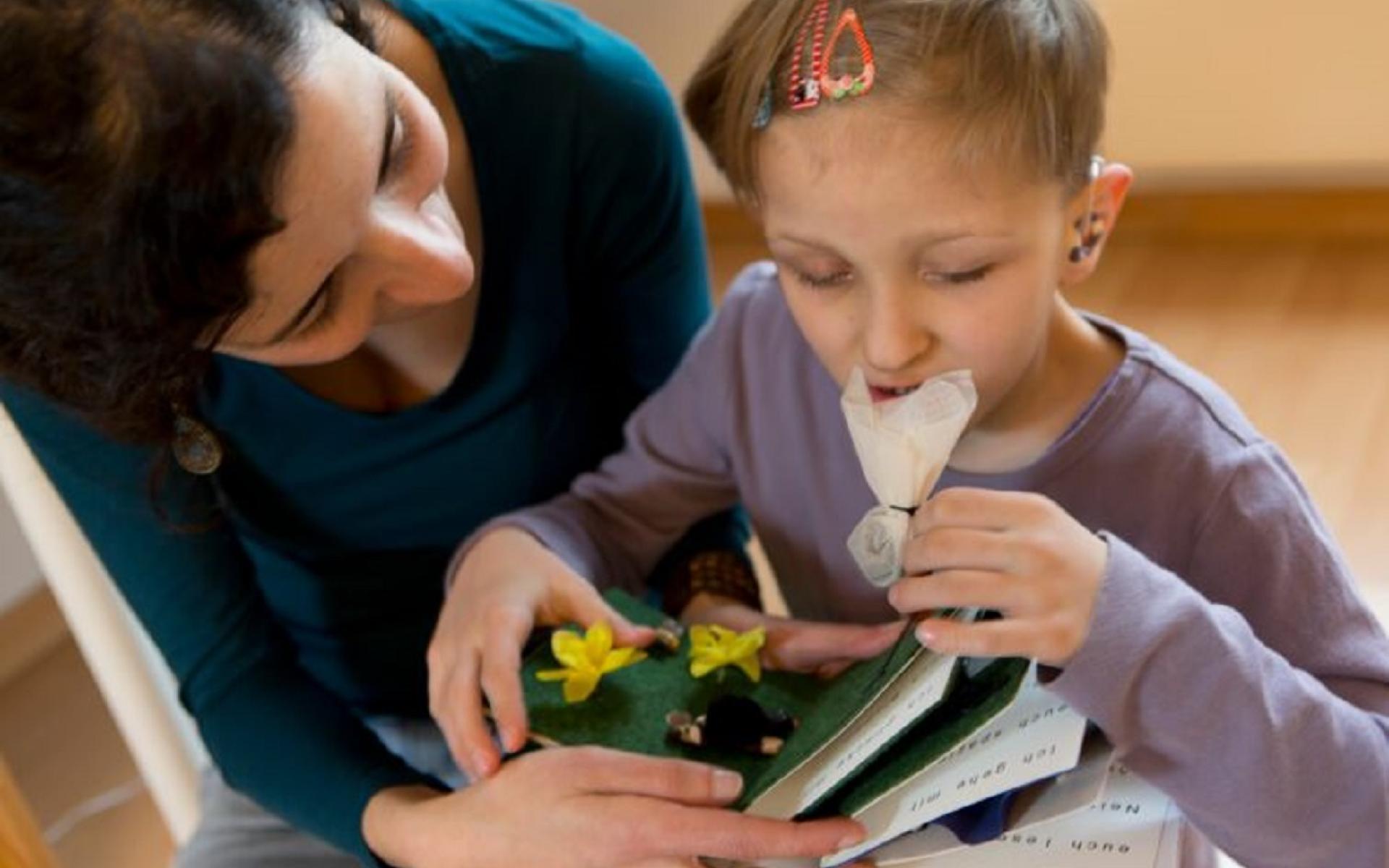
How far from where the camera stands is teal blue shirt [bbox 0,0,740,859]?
1034mm

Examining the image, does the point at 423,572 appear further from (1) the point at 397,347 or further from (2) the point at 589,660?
(2) the point at 589,660

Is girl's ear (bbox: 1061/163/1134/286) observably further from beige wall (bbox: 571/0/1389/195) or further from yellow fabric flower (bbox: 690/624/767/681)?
beige wall (bbox: 571/0/1389/195)

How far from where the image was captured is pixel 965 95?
75 centimetres

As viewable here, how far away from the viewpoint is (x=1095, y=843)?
0.76 meters

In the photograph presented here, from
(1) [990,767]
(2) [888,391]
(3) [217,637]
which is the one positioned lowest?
(3) [217,637]

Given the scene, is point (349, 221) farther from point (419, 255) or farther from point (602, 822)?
point (602, 822)

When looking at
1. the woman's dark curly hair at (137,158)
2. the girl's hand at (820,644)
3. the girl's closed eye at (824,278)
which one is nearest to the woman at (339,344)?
the woman's dark curly hair at (137,158)

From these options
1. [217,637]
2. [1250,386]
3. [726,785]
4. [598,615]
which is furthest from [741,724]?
[1250,386]

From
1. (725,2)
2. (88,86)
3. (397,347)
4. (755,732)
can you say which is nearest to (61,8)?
(88,86)

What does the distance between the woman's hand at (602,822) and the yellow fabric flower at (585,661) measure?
0.13ft

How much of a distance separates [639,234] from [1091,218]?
39 centimetres

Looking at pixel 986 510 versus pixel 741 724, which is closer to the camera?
pixel 986 510

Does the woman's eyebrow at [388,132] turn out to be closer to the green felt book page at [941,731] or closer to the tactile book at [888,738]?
the tactile book at [888,738]

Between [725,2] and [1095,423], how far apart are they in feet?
5.69
